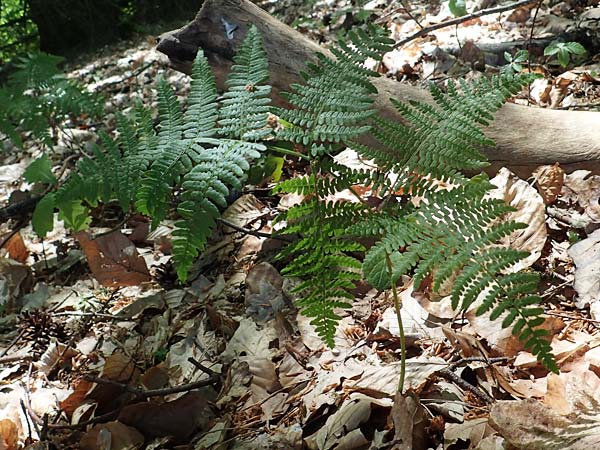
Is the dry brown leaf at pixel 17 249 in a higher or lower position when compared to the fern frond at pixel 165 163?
lower

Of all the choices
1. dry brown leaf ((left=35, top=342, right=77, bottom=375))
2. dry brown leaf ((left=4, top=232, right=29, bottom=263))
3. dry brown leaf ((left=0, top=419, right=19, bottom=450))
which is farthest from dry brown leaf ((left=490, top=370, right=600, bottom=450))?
dry brown leaf ((left=4, top=232, right=29, bottom=263))

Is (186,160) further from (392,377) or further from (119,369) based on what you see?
(119,369)

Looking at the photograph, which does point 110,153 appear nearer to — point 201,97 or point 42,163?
point 201,97

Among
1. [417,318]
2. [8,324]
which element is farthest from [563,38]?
[8,324]

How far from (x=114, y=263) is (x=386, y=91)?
1.51 meters

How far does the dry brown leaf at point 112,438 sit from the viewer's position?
180 cm

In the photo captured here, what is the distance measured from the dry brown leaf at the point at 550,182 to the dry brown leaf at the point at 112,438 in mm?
1758

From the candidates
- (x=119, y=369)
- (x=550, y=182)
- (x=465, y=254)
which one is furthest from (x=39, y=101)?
(x=550, y=182)

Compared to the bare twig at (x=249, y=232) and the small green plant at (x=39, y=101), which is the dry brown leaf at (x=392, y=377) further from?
the small green plant at (x=39, y=101)

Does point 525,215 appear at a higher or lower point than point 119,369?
higher

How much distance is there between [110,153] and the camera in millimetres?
1570

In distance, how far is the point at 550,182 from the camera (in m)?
2.26

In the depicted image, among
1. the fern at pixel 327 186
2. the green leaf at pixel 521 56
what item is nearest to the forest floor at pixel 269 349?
the fern at pixel 327 186

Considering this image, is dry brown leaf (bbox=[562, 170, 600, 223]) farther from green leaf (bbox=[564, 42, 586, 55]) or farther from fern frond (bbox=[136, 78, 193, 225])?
fern frond (bbox=[136, 78, 193, 225])
